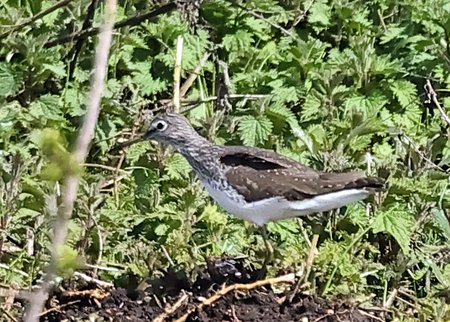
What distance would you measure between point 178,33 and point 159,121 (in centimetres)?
149

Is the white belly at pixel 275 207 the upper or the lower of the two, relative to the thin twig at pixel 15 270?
upper

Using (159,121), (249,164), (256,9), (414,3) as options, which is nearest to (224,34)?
(256,9)

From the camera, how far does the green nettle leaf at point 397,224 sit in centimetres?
527

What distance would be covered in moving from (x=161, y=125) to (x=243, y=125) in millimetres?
806

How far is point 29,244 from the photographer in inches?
215

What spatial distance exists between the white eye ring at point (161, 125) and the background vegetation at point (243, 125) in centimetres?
35

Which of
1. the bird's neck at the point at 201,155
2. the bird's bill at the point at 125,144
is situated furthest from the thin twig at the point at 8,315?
the bird's bill at the point at 125,144

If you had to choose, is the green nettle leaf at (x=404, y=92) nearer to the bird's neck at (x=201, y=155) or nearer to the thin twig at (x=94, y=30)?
the thin twig at (x=94, y=30)

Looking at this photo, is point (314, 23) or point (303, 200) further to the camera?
point (314, 23)

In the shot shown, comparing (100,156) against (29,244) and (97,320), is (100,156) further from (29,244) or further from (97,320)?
(97,320)

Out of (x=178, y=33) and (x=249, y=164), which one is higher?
(x=178, y=33)

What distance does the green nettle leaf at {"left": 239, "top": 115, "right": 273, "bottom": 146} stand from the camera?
6289mm

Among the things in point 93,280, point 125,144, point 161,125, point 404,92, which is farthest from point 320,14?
point 93,280

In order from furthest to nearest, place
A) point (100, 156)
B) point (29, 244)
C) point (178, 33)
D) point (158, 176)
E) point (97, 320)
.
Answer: point (178, 33) → point (100, 156) → point (158, 176) → point (29, 244) → point (97, 320)
